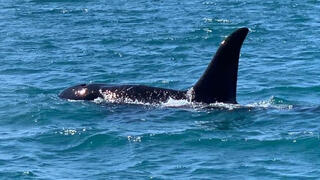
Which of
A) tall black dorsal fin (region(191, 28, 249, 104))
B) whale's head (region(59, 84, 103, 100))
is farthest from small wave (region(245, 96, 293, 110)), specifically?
whale's head (region(59, 84, 103, 100))

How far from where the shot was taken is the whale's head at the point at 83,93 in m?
23.3

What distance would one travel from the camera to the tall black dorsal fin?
21.0 meters

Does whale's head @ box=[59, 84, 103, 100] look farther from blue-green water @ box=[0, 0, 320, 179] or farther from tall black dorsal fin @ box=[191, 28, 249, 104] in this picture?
tall black dorsal fin @ box=[191, 28, 249, 104]

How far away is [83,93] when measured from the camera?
76.9 ft

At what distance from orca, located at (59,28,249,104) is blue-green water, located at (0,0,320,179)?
0.48 meters

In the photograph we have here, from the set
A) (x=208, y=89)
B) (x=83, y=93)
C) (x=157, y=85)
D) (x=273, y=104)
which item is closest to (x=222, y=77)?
(x=208, y=89)

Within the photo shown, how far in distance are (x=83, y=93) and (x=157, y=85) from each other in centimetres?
352

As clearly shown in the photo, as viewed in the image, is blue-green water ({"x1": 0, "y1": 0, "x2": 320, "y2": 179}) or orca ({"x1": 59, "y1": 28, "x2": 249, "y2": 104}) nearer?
blue-green water ({"x1": 0, "y1": 0, "x2": 320, "y2": 179})

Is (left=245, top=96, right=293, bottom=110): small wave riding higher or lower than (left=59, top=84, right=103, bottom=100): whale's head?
lower

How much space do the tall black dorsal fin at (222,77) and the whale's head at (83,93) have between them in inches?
116

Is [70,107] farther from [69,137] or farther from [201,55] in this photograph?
[201,55]

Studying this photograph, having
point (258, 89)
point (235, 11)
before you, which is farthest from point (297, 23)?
point (258, 89)

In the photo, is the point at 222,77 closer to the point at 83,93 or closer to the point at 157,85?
the point at 83,93

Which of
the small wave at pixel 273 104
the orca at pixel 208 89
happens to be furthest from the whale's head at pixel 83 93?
the small wave at pixel 273 104
